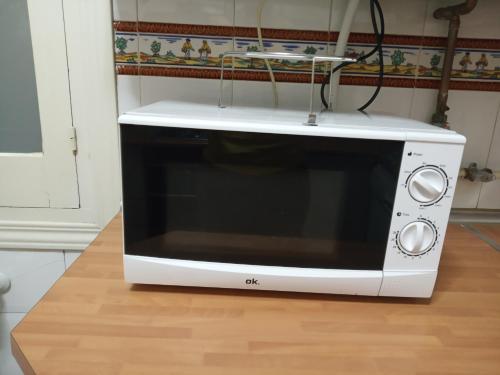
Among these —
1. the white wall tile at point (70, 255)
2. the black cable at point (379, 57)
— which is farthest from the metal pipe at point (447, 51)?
the white wall tile at point (70, 255)

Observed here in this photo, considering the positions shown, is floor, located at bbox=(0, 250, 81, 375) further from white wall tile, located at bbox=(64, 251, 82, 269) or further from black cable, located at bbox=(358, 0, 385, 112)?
black cable, located at bbox=(358, 0, 385, 112)

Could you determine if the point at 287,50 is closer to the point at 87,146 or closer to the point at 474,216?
the point at 87,146

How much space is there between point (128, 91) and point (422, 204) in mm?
716

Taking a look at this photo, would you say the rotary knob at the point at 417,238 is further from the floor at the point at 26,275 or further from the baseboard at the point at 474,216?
the floor at the point at 26,275

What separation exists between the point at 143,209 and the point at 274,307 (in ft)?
0.89

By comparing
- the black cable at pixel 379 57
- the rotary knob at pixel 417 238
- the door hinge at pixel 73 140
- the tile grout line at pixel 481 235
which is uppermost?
the black cable at pixel 379 57

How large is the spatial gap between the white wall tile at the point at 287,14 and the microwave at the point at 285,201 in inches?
14.6

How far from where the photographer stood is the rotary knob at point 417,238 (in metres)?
0.58

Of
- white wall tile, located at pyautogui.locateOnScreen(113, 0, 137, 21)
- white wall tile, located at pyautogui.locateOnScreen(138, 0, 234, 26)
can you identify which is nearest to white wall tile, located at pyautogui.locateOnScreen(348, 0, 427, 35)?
white wall tile, located at pyautogui.locateOnScreen(138, 0, 234, 26)

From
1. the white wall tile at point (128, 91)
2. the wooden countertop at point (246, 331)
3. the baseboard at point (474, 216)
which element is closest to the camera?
the wooden countertop at point (246, 331)

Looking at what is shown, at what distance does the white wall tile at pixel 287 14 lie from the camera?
2.81 feet

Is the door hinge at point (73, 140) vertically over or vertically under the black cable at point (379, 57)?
under

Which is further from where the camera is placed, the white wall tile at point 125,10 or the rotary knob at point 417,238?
the white wall tile at point 125,10

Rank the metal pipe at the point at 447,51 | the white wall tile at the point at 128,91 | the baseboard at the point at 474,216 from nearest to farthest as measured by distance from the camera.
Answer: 1. the metal pipe at the point at 447,51
2. the white wall tile at the point at 128,91
3. the baseboard at the point at 474,216
